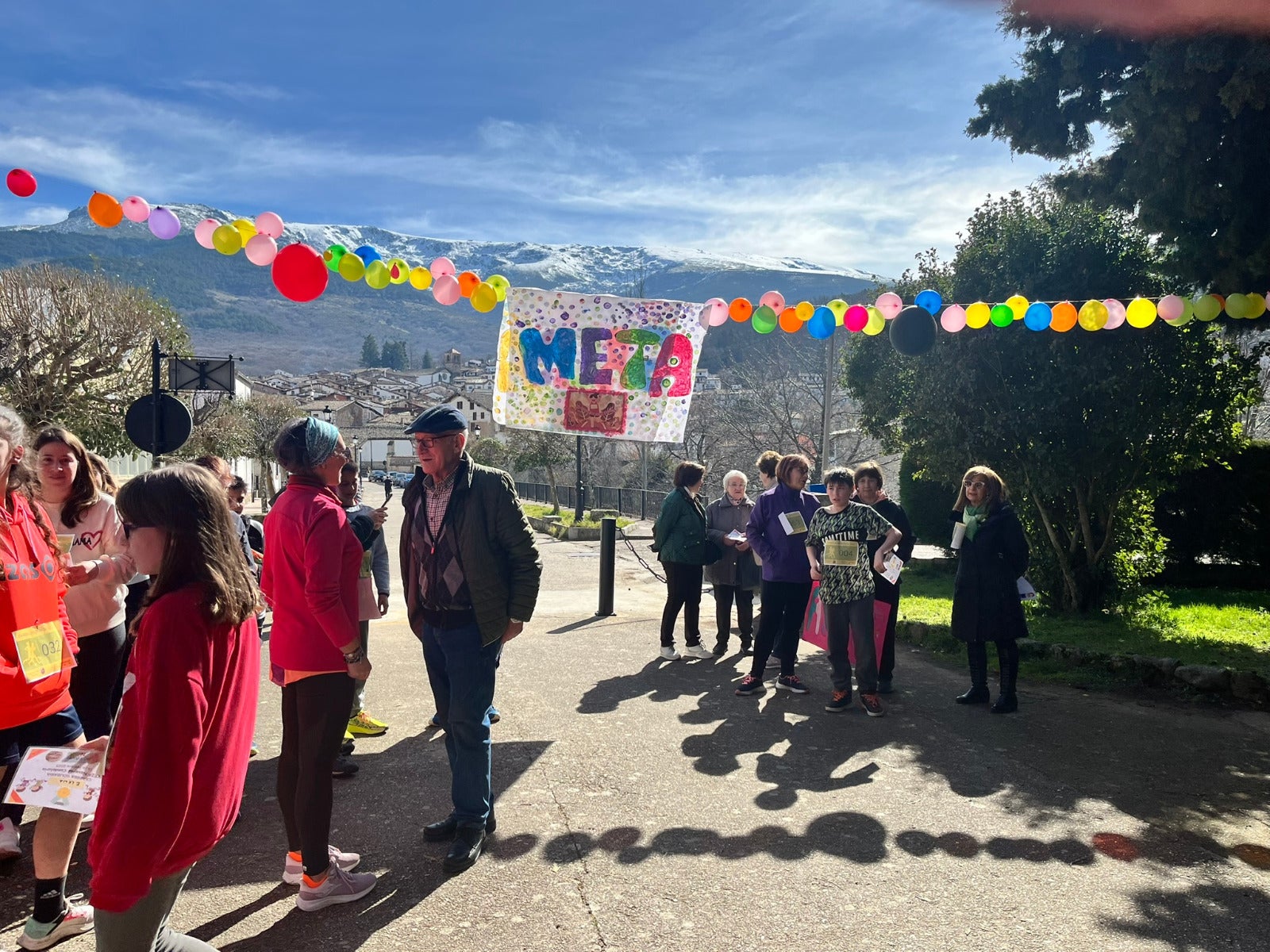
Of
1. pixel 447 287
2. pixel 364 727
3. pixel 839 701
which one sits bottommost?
pixel 364 727

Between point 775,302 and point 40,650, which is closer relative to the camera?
point 40,650

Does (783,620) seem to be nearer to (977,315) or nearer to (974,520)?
(974,520)

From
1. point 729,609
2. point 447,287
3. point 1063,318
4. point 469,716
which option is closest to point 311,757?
point 469,716

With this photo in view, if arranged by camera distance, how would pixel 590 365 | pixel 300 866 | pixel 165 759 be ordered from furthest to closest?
pixel 590 365
pixel 300 866
pixel 165 759

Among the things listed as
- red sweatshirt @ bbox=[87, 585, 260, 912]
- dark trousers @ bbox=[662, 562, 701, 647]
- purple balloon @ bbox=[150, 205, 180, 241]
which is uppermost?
purple balloon @ bbox=[150, 205, 180, 241]

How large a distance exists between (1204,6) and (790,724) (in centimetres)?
609

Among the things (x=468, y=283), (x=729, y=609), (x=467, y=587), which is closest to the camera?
(x=467, y=587)

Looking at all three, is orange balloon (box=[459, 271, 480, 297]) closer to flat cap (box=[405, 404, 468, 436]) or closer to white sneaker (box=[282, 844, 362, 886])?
flat cap (box=[405, 404, 468, 436])

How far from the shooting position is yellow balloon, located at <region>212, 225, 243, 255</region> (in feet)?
19.6

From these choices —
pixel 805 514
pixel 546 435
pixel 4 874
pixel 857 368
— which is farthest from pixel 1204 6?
pixel 546 435

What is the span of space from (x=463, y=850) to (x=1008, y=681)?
4.33 metres

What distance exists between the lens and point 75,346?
24328mm

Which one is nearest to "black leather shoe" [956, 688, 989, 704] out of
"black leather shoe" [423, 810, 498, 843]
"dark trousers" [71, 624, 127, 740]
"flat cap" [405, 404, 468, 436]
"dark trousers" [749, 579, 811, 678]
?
"dark trousers" [749, 579, 811, 678]

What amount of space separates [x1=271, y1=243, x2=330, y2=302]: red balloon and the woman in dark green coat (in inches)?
138
